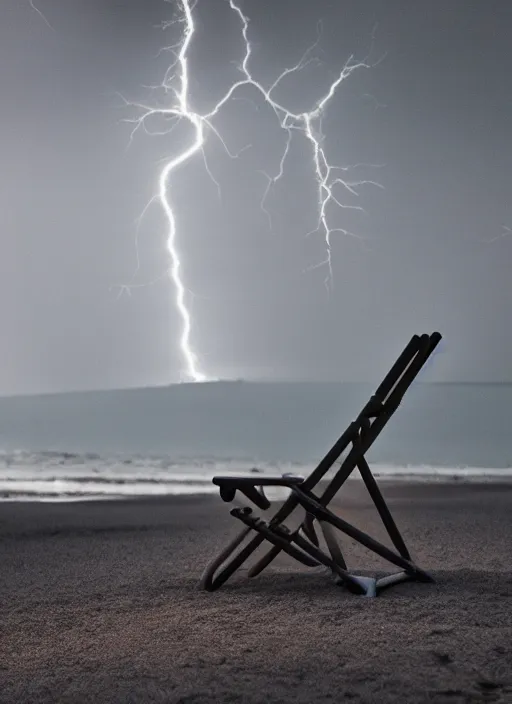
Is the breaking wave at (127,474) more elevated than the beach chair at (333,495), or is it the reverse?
the beach chair at (333,495)

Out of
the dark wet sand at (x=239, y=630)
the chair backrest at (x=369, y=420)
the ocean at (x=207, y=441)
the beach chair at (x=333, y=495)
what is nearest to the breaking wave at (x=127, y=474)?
the ocean at (x=207, y=441)

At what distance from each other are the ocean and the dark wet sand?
117 centimetres

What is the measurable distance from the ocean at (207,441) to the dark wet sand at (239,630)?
3.83 feet

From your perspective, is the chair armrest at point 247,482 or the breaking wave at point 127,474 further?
the breaking wave at point 127,474

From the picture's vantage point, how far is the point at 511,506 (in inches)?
229

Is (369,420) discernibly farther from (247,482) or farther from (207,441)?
(207,441)

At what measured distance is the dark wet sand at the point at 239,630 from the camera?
6.43ft

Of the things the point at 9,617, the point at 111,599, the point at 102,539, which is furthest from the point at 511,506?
the point at 9,617

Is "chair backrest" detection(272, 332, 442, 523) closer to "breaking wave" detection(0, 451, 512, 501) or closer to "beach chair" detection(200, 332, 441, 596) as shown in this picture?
"beach chair" detection(200, 332, 441, 596)

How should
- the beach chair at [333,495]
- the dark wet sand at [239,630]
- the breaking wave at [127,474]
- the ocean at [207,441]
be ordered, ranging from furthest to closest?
1. the ocean at [207,441]
2. the breaking wave at [127,474]
3. the beach chair at [333,495]
4. the dark wet sand at [239,630]

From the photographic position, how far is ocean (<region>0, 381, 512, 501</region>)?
840 cm

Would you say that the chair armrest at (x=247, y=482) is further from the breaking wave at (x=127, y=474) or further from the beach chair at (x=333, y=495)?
the breaking wave at (x=127, y=474)

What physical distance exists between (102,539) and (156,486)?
305cm

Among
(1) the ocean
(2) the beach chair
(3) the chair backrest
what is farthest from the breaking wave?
(3) the chair backrest
